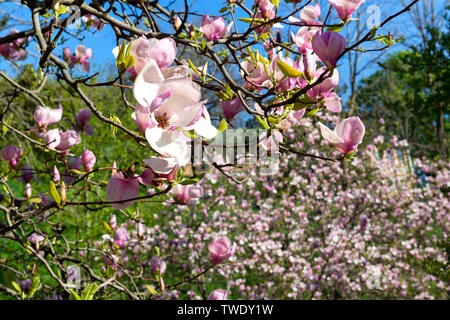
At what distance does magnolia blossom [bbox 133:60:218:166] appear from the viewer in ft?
1.81

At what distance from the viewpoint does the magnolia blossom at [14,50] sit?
1682 millimetres

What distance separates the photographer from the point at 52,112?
4.45ft

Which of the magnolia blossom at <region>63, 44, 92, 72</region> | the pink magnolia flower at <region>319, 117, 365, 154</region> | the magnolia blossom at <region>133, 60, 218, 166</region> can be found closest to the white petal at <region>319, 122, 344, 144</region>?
the pink magnolia flower at <region>319, 117, 365, 154</region>

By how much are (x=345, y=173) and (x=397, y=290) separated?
1722 millimetres

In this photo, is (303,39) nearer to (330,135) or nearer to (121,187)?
(330,135)

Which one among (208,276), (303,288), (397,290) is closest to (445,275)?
(303,288)

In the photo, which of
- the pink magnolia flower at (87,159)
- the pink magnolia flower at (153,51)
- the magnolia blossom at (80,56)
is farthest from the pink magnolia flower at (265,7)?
the magnolia blossom at (80,56)

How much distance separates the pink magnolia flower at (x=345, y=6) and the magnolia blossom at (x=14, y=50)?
4.95 ft

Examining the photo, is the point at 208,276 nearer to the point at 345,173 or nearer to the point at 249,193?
the point at 249,193

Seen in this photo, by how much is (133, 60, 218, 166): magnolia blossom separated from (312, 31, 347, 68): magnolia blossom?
290mm

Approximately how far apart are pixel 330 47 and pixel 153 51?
344 mm

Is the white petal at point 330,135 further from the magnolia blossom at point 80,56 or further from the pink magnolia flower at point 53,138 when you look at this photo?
the magnolia blossom at point 80,56
